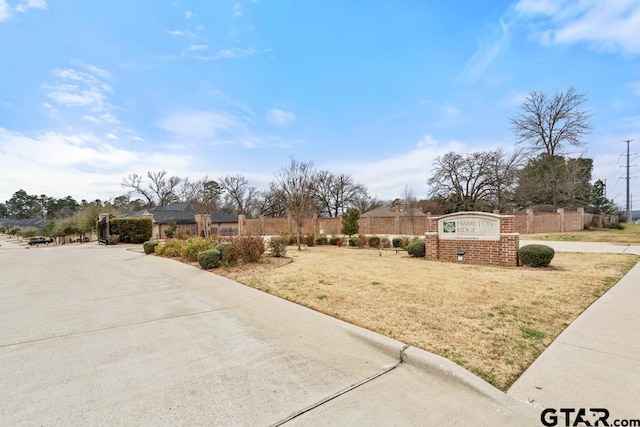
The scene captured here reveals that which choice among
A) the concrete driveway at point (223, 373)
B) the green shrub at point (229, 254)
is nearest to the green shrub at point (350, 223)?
the green shrub at point (229, 254)

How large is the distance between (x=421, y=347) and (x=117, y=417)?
119 inches

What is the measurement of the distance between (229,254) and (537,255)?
9.20 meters

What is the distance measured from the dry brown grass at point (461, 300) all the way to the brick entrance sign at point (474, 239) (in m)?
1.00

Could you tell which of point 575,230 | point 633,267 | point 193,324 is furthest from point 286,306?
point 575,230

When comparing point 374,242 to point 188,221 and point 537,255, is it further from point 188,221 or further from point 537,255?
point 188,221

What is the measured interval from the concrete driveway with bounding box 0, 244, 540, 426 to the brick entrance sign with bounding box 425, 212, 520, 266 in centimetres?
748

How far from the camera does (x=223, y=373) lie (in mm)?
3271

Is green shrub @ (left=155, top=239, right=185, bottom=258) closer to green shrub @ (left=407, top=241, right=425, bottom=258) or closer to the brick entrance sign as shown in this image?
green shrub @ (left=407, top=241, right=425, bottom=258)

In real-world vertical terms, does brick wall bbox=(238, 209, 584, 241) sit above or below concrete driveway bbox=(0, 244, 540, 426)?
above

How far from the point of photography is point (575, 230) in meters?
27.4

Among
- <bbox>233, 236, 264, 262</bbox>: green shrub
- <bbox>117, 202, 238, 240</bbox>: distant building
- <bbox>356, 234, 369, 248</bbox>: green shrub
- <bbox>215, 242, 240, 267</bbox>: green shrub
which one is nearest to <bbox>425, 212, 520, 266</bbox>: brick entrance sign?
<bbox>356, 234, 369, 248</bbox>: green shrub

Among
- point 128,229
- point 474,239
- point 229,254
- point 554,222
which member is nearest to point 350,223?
point 474,239

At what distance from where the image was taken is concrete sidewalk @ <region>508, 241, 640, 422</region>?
2592 millimetres

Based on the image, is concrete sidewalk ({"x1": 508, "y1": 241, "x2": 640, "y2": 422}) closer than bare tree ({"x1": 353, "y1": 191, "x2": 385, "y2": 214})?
Yes
